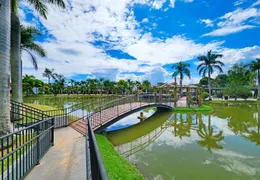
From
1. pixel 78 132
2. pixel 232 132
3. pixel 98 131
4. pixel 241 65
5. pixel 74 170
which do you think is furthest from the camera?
pixel 241 65

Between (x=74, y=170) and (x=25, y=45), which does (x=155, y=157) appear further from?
(x=25, y=45)

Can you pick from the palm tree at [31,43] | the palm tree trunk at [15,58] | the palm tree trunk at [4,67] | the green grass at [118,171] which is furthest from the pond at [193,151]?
the palm tree at [31,43]

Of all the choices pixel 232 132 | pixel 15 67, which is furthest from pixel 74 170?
pixel 232 132

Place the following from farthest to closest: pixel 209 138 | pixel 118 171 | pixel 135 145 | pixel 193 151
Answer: pixel 209 138 < pixel 135 145 < pixel 193 151 < pixel 118 171

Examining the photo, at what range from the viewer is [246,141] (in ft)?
27.3

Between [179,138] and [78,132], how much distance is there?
577cm

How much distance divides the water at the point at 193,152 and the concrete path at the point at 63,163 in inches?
89.0

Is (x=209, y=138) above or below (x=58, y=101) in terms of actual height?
below

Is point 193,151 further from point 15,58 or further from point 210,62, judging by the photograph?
point 210,62

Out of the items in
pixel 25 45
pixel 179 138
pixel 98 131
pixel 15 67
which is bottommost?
pixel 179 138

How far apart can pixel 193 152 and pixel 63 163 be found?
18.2 feet

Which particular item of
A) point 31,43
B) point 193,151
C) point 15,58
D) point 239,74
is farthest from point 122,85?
point 193,151

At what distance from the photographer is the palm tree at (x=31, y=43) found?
12492 millimetres

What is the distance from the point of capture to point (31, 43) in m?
13.3
